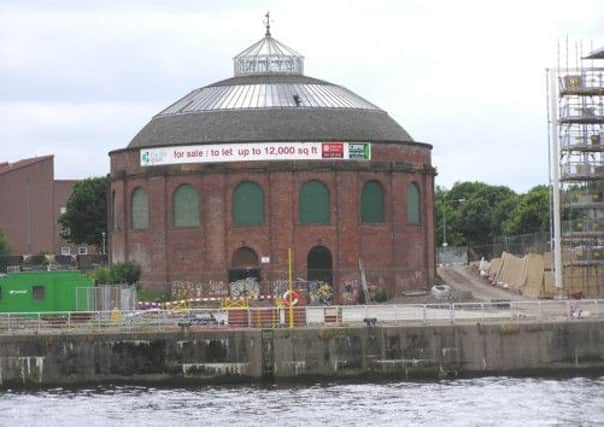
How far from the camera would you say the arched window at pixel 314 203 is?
98750 millimetres

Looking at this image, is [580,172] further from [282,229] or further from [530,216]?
[530,216]

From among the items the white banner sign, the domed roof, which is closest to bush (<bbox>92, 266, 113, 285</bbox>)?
the domed roof

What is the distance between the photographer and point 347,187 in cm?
9869

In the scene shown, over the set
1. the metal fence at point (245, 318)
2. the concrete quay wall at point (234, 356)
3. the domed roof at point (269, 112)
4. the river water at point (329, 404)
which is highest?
the domed roof at point (269, 112)

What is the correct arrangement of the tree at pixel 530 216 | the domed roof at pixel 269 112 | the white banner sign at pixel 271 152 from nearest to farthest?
1. the white banner sign at pixel 271 152
2. the domed roof at pixel 269 112
3. the tree at pixel 530 216

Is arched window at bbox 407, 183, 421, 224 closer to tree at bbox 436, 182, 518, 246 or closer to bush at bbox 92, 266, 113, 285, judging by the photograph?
bush at bbox 92, 266, 113, 285

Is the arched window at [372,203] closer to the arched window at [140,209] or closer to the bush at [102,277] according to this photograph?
the arched window at [140,209]

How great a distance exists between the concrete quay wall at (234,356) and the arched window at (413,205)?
30553 mm

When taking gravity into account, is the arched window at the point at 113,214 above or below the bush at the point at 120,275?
above

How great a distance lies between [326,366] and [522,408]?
11.9m

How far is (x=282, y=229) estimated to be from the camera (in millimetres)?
98125

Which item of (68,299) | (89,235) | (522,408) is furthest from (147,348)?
(89,235)

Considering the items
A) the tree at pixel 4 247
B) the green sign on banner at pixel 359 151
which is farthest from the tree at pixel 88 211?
the green sign on banner at pixel 359 151

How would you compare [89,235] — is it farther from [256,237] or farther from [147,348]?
[147,348]
